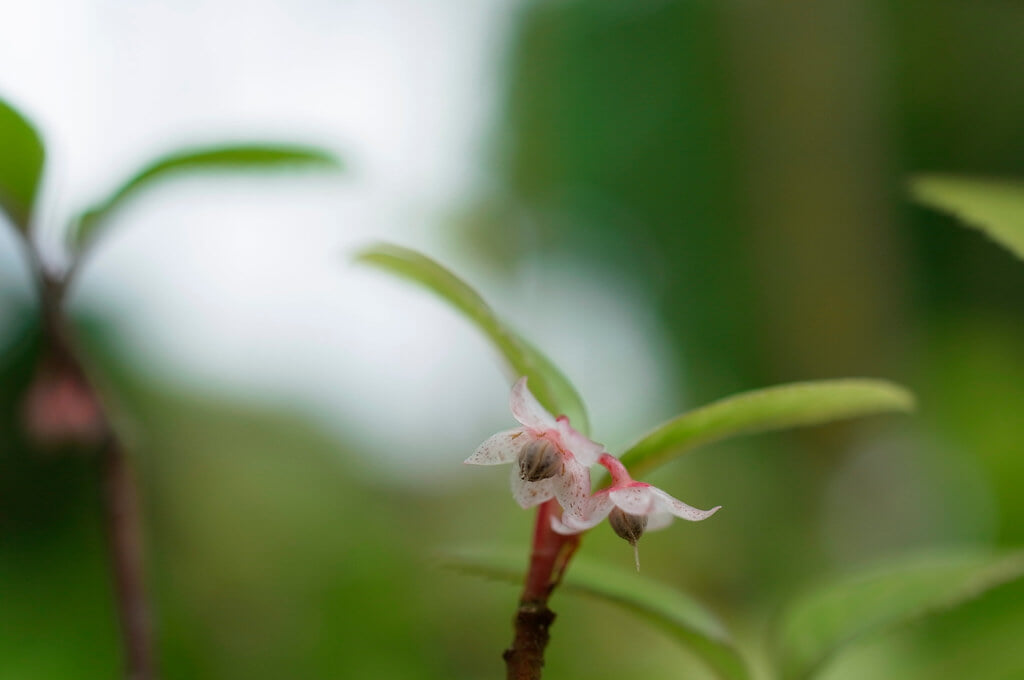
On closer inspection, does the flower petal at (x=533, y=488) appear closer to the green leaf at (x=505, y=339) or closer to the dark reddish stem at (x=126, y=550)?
the green leaf at (x=505, y=339)

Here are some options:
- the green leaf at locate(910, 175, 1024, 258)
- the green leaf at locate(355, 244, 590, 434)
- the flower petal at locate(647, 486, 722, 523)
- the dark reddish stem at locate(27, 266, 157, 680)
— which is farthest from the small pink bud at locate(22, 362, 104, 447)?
the green leaf at locate(910, 175, 1024, 258)

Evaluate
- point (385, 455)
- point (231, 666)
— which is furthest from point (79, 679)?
point (385, 455)

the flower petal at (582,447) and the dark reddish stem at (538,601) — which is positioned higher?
the flower petal at (582,447)

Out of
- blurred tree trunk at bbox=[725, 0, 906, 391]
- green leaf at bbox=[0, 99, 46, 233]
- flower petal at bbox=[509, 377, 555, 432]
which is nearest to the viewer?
flower petal at bbox=[509, 377, 555, 432]

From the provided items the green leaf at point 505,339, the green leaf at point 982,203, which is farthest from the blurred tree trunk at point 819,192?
the green leaf at point 505,339

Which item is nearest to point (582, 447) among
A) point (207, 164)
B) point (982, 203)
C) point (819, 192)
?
point (982, 203)

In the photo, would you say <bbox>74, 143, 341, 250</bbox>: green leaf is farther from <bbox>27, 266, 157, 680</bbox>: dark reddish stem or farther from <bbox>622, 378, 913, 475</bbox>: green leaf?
<bbox>622, 378, 913, 475</bbox>: green leaf

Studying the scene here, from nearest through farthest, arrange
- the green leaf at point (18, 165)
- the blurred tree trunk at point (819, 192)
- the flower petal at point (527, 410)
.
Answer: the flower petal at point (527, 410) < the green leaf at point (18, 165) < the blurred tree trunk at point (819, 192)
